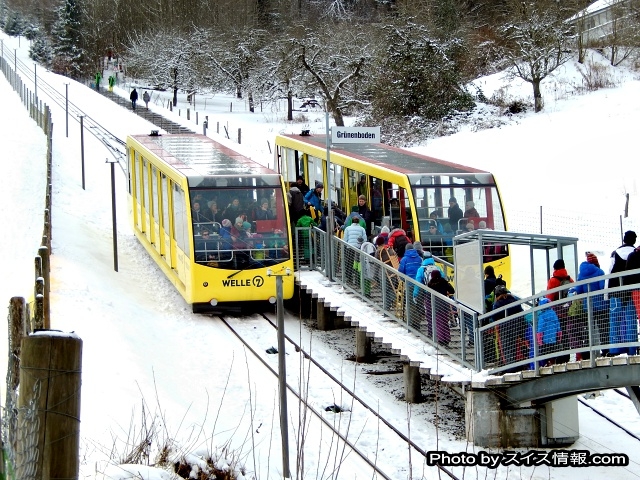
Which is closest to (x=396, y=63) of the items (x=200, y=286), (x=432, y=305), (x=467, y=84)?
(x=467, y=84)

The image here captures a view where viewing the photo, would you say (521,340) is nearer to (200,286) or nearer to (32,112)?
(200,286)

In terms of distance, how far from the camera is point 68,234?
1003 inches

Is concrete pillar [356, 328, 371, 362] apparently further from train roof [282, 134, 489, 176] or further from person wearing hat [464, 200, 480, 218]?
train roof [282, 134, 489, 176]

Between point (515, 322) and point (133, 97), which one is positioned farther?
point (133, 97)

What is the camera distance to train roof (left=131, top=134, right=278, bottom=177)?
65.1 feet

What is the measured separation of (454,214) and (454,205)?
168 mm

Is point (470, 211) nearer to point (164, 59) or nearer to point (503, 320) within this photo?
point (503, 320)

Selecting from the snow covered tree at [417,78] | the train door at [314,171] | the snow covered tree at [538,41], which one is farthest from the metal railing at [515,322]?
the snow covered tree at [417,78]

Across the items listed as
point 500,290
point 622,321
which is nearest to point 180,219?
point 500,290

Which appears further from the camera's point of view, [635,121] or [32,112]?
[32,112]

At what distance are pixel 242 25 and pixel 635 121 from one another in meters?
42.7

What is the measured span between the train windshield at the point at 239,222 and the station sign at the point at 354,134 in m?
2.44

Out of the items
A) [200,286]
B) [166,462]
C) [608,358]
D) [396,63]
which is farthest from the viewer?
[396,63]

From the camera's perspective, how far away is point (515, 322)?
13.7 metres
